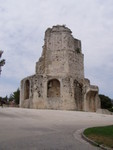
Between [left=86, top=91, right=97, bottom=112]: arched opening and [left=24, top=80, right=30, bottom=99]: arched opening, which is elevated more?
[left=24, top=80, right=30, bottom=99]: arched opening

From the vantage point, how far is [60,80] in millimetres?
40062

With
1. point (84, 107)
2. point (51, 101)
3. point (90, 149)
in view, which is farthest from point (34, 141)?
point (84, 107)

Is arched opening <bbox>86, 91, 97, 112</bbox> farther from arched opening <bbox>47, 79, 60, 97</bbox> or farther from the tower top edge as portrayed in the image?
the tower top edge

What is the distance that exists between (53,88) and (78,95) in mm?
4190

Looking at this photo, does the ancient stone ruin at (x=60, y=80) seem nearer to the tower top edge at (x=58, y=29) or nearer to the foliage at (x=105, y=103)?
the tower top edge at (x=58, y=29)

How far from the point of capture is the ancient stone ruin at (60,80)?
39.3 m

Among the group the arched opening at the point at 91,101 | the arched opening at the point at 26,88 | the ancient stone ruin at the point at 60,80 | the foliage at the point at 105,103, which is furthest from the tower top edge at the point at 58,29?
the foliage at the point at 105,103

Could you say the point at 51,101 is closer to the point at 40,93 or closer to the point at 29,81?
the point at 40,93

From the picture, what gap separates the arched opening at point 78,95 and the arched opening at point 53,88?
109 inches

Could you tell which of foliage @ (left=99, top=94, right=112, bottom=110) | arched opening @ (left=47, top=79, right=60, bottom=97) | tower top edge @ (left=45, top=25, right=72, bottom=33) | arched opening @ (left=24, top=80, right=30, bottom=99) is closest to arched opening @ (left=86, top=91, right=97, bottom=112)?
arched opening @ (left=47, top=79, right=60, bottom=97)

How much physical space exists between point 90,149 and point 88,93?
33.2 m

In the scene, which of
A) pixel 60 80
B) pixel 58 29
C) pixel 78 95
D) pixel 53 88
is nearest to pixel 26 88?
pixel 53 88

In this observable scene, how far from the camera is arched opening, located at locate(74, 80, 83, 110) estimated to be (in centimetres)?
4078

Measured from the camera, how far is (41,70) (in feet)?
151
